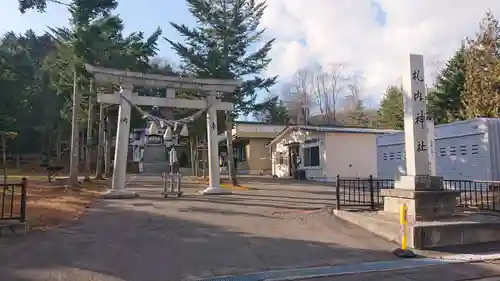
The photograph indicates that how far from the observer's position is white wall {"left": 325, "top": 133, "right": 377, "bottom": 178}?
89.3 ft

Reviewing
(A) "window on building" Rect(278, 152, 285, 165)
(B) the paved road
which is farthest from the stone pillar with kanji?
(A) "window on building" Rect(278, 152, 285, 165)

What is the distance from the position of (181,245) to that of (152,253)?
0.70 metres

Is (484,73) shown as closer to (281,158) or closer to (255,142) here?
(281,158)

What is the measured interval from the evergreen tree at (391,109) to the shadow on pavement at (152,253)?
108 ft

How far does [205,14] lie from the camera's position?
24.8m

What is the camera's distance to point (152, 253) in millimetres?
7461

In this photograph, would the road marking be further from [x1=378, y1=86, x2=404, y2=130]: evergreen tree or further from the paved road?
[x1=378, y1=86, x2=404, y2=130]: evergreen tree

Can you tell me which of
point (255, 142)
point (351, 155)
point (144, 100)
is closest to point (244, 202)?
point (144, 100)

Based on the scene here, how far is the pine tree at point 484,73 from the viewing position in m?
22.2

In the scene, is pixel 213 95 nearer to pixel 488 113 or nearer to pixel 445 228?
pixel 445 228

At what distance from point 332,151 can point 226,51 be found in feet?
31.1

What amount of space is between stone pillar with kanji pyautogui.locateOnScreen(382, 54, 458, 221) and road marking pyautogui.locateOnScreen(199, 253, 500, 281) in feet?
5.54

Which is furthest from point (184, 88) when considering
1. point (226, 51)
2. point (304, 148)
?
point (304, 148)

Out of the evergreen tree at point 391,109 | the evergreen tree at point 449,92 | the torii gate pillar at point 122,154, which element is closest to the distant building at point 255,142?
the evergreen tree at point 391,109
